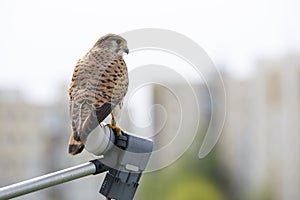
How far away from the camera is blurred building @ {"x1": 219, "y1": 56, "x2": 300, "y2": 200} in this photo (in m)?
35.2

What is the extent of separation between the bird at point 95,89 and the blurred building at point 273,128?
101ft

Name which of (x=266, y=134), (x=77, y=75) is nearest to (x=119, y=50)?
(x=77, y=75)

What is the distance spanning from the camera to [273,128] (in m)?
37.3

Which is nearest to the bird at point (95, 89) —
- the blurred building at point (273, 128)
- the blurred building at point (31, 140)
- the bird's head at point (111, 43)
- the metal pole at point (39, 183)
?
the bird's head at point (111, 43)

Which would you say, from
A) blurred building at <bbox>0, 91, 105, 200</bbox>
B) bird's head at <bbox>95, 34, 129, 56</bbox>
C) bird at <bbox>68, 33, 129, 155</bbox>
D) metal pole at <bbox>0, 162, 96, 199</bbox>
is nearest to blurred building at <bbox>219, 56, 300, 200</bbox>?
blurred building at <bbox>0, 91, 105, 200</bbox>

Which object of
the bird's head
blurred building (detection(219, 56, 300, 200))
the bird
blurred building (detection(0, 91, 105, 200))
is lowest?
blurred building (detection(0, 91, 105, 200))

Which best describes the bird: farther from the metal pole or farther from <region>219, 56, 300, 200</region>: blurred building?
<region>219, 56, 300, 200</region>: blurred building

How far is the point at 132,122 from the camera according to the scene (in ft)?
7.32

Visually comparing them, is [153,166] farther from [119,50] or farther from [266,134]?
[266,134]

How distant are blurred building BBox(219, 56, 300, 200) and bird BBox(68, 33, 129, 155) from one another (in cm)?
3072

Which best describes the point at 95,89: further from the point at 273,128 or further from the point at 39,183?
the point at 273,128

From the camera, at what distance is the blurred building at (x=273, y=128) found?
116 ft

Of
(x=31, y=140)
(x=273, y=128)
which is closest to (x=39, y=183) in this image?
(x=273, y=128)

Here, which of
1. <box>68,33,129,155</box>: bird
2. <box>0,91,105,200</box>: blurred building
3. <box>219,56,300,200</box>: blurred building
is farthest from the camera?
<box>0,91,105,200</box>: blurred building
